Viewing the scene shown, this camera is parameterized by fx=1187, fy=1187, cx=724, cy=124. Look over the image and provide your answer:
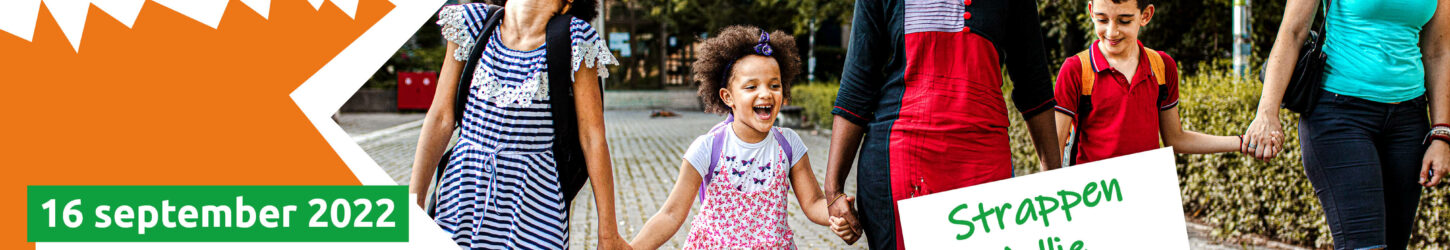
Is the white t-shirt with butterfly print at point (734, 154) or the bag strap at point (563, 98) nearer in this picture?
the bag strap at point (563, 98)

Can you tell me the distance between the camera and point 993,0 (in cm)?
291

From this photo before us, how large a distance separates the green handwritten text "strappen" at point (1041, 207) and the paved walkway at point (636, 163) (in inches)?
135

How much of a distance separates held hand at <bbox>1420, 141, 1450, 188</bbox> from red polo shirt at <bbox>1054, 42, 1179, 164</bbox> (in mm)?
730

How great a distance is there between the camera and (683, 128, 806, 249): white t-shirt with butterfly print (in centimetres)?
328

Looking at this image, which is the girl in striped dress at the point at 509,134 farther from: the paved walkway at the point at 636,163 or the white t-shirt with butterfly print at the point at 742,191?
the paved walkway at the point at 636,163

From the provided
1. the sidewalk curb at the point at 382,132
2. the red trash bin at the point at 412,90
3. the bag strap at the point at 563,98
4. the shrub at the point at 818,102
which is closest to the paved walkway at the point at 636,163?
the sidewalk curb at the point at 382,132

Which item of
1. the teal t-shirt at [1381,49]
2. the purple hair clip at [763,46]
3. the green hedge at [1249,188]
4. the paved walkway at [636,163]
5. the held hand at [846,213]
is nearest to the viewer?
the held hand at [846,213]

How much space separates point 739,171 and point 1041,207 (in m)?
0.81

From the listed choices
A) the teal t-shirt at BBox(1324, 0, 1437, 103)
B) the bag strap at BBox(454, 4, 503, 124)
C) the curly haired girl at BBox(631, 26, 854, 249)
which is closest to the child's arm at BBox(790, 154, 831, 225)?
the curly haired girl at BBox(631, 26, 854, 249)

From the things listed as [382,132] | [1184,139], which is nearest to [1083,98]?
[1184,139]

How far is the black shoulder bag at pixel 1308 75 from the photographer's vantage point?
350 cm

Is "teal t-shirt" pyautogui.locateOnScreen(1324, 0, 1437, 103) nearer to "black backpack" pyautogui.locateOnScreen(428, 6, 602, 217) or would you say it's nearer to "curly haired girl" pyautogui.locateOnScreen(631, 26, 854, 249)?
"curly haired girl" pyautogui.locateOnScreen(631, 26, 854, 249)

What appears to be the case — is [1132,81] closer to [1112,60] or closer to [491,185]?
[1112,60]

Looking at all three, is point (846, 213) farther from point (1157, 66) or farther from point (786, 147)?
point (1157, 66)
